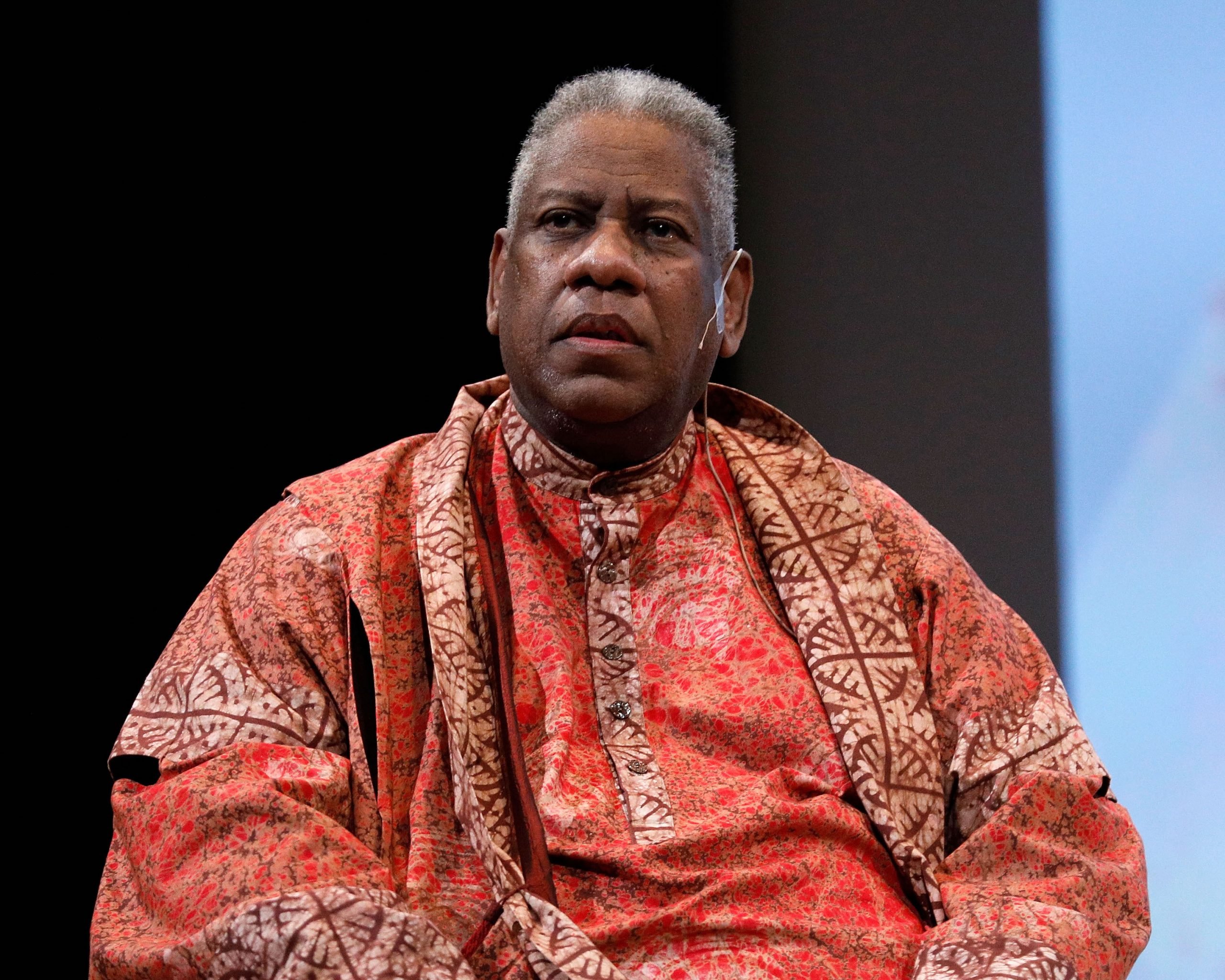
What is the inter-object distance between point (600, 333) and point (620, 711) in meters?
0.53

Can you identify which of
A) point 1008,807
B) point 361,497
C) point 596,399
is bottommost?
point 1008,807

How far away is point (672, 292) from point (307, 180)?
0.95 metres

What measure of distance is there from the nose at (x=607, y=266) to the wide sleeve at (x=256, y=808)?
51 centimetres

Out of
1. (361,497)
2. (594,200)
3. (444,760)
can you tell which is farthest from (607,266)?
(444,760)

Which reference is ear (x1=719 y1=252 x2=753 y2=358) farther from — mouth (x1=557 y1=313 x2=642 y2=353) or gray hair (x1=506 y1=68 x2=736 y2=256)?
mouth (x1=557 y1=313 x2=642 y2=353)

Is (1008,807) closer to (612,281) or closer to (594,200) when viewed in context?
(612,281)

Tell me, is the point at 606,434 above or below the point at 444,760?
above

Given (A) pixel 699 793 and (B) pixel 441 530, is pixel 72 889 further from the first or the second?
(A) pixel 699 793

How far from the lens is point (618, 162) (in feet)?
7.13

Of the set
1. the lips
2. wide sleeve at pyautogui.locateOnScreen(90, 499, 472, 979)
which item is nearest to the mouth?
the lips

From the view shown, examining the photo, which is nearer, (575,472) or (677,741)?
(677,741)

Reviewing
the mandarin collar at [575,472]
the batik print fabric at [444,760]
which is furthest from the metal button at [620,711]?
the mandarin collar at [575,472]

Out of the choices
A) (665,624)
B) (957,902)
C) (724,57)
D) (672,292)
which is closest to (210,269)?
(672,292)

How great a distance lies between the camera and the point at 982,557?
3.33 metres
